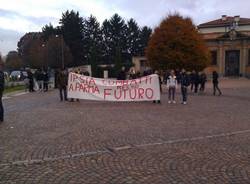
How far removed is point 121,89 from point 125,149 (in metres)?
12.2

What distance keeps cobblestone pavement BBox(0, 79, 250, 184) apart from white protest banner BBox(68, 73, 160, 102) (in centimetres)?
645

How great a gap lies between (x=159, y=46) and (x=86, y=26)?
60239 mm

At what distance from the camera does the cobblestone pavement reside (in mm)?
6984

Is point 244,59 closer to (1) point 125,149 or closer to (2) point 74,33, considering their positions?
(2) point 74,33

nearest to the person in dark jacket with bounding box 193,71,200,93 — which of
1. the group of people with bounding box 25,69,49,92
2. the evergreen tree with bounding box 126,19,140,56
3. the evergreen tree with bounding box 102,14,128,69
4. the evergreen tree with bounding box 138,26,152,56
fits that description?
the group of people with bounding box 25,69,49,92

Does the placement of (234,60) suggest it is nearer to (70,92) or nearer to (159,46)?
(159,46)

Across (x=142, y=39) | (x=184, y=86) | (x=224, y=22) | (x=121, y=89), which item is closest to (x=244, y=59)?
(x=224, y=22)

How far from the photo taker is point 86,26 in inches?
4250

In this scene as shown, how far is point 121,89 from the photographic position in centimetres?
2123

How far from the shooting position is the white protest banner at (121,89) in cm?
2128

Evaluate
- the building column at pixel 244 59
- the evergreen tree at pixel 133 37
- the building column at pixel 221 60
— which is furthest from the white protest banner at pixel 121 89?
the evergreen tree at pixel 133 37

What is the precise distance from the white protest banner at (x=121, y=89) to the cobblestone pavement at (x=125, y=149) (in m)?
6.45

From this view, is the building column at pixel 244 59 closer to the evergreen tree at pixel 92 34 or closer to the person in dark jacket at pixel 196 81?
the evergreen tree at pixel 92 34

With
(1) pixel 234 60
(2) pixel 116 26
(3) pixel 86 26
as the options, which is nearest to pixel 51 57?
(3) pixel 86 26
